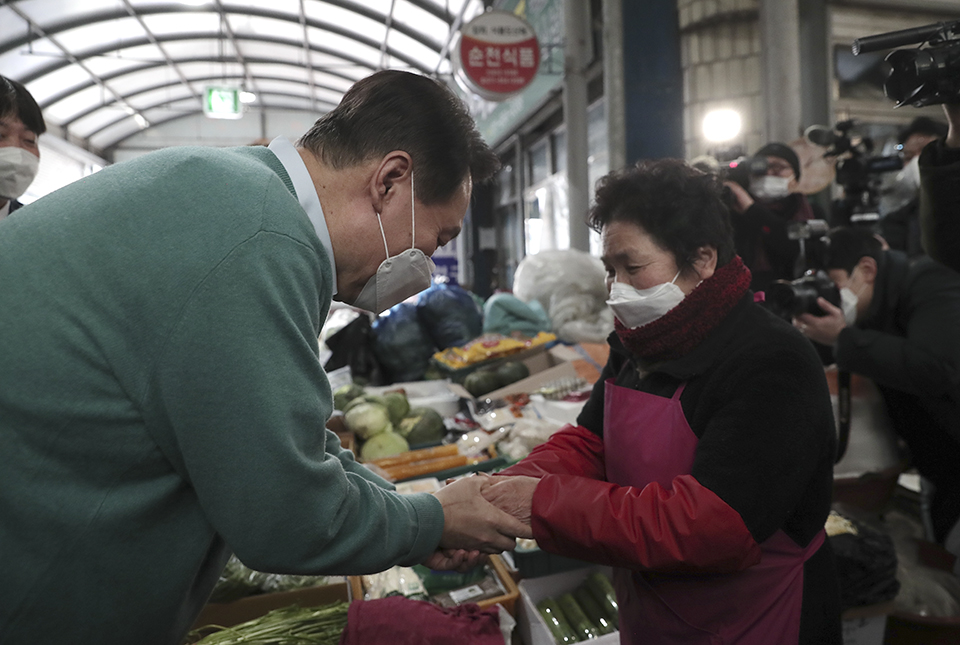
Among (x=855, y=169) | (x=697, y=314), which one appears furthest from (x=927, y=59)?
(x=855, y=169)

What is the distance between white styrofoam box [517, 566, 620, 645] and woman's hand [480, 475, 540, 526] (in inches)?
24.7

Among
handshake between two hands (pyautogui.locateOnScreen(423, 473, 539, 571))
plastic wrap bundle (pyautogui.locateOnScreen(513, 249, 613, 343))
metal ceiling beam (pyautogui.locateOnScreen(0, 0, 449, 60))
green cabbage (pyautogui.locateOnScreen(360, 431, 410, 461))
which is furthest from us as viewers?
metal ceiling beam (pyautogui.locateOnScreen(0, 0, 449, 60))

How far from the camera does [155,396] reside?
2.83 feet

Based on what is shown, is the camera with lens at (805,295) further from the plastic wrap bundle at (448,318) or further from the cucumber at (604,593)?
the plastic wrap bundle at (448,318)

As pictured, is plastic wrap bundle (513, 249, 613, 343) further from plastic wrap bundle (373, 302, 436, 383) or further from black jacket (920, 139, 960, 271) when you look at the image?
black jacket (920, 139, 960, 271)

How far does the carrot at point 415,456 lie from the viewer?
2779mm

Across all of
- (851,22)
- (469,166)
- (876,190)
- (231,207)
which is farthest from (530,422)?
(851,22)

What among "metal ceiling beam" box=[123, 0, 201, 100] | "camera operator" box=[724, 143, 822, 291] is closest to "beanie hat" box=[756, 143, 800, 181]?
"camera operator" box=[724, 143, 822, 291]

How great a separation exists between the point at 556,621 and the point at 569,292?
290 centimetres

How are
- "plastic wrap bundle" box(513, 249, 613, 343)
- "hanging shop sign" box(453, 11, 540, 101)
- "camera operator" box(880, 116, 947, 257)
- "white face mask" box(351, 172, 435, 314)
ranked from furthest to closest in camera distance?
"hanging shop sign" box(453, 11, 540, 101), "plastic wrap bundle" box(513, 249, 613, 343), "camera operator" box(880, 116, 947, 257), "white face mask" box(351, 172, 435, 314)

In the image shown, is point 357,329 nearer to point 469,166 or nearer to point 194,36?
point 469,166

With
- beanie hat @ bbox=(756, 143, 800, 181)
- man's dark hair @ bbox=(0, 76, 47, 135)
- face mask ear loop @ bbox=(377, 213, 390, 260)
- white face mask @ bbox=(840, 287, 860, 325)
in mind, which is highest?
man's dark hair @ bbox=(0, 76, 47, 135)

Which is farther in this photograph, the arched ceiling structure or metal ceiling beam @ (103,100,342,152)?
metal ceiling beam @ (103,100,342,152)

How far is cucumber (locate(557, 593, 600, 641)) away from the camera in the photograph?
6.35 feet
